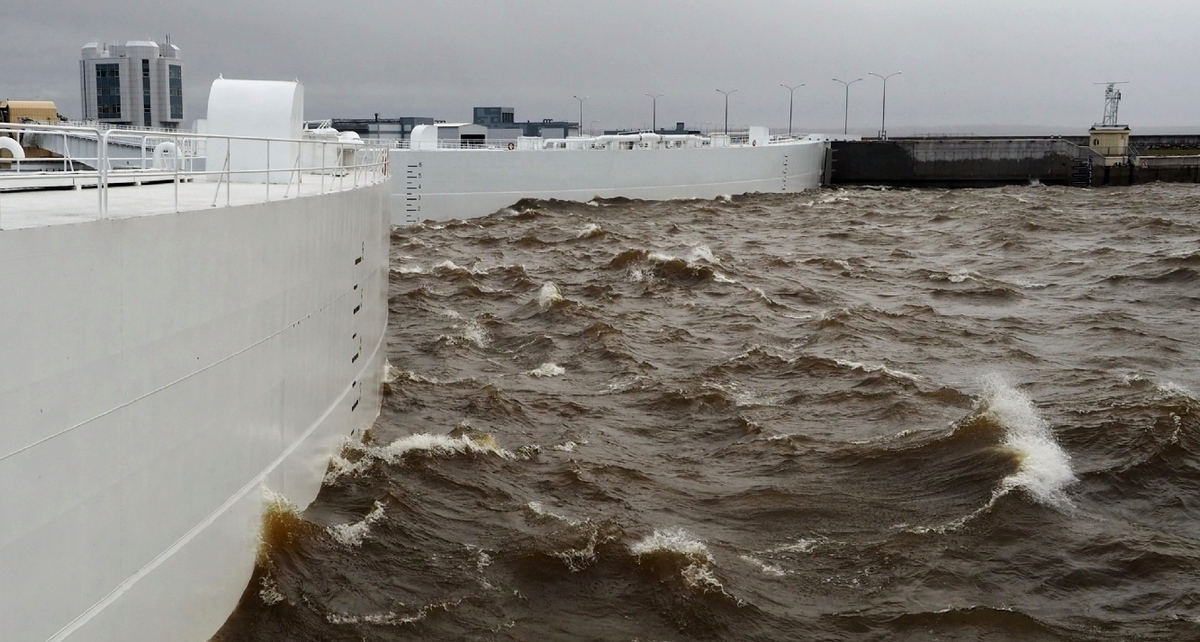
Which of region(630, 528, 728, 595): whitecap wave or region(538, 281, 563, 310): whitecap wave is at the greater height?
region(538, 281, 563, 310): whitecap wave

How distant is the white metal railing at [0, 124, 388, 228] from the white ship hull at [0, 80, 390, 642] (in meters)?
0.26

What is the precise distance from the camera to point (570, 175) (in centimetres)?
5159

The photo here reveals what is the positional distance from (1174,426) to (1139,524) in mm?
3092

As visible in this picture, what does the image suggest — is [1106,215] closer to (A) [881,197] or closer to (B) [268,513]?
(A) [881,197]

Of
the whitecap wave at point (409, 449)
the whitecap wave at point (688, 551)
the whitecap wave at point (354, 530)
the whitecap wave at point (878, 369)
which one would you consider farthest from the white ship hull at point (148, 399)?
the whitecap wave at point (878, 369)

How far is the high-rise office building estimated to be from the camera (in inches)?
2409

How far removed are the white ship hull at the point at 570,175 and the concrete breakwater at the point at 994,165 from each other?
6.67m

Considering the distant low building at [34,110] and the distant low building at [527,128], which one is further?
the distant low building at [527,128]

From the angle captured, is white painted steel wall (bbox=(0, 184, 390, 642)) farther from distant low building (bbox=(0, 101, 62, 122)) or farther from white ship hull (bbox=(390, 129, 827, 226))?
distant low building (bbox=(0, 101, 62, 122))

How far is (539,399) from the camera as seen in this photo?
16625 millimetres

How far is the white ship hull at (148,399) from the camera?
5.92m

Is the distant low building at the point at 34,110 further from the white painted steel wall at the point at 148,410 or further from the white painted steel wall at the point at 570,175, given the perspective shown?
the white painted steel wall at the point at 148,410

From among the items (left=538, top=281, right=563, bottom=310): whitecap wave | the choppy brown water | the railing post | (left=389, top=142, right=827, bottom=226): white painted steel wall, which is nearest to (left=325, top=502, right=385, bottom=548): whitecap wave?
the choppy brown water

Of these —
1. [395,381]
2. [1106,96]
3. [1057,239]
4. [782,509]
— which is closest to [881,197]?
[1057,239]
